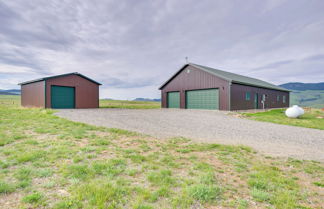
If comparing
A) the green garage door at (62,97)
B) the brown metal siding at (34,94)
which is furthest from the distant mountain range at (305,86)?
the brown metal siding at (34,94)

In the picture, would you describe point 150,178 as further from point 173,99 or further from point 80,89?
point 80,89

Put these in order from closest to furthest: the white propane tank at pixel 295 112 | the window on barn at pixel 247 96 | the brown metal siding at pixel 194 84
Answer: the white propane tank at pixel 295 112 → the brown metal siding at pixel 194 84 → the window on barn at pixel 247 96

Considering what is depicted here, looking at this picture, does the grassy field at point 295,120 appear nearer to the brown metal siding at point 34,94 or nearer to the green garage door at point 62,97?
the green garage door at point 62,97

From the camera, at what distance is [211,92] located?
1758 centimetres

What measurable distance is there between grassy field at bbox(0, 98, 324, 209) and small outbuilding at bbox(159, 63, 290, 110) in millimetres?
12969

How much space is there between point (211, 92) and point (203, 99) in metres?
1.29

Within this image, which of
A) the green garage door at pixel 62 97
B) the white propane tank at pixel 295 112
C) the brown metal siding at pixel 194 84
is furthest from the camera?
the green garage door at pixel 62 97

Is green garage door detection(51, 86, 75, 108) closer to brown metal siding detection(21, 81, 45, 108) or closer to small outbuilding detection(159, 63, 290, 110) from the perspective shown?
brown metal siding detection(21, 81, 45, 108)

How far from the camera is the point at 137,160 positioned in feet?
11.2

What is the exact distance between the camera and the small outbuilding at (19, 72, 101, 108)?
16.8 meters

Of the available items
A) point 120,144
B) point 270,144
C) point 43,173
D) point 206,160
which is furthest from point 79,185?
point 270,144

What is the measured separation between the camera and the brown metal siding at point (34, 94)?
55.4ft

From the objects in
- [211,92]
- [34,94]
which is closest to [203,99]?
[211,92]

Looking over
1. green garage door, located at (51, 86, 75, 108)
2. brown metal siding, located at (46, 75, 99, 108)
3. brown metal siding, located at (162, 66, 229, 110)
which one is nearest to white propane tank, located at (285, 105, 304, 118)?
brown metal siding, located at (162, 66, 229, 110)
